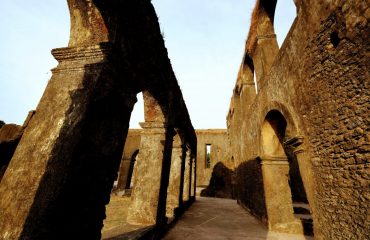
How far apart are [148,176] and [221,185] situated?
13241mm

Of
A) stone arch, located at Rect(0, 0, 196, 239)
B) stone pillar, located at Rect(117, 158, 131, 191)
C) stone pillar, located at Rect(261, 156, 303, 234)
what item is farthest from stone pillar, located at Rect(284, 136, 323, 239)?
stone pillar, located at Rect(117, 158, 131, 191)

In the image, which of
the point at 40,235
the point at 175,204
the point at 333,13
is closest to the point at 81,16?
the point at 40,235

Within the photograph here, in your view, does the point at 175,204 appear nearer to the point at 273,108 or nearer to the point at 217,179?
the point at 273,108

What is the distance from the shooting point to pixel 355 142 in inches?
106

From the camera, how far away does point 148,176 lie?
4320 millimetres

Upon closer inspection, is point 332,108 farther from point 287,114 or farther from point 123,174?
point 123,174

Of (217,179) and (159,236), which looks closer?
(159,236)

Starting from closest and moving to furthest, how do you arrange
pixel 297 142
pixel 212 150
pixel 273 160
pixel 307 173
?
pixel 307 173
pixel 297 142
pixel 273 160
pixel 212 150

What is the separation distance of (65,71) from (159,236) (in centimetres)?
360

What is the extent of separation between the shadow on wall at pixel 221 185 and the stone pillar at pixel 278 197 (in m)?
10.2

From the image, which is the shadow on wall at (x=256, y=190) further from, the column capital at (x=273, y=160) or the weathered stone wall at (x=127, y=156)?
the weathered stone wall at (x=127, y=156)

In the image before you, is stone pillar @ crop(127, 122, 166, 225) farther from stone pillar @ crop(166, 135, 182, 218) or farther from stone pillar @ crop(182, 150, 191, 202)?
stone pillar @ crop(182, 150, 191, 202)

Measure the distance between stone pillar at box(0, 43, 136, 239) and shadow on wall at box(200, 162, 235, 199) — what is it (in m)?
14.2

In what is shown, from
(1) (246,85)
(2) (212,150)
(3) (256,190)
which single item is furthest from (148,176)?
(2) (212,150)
